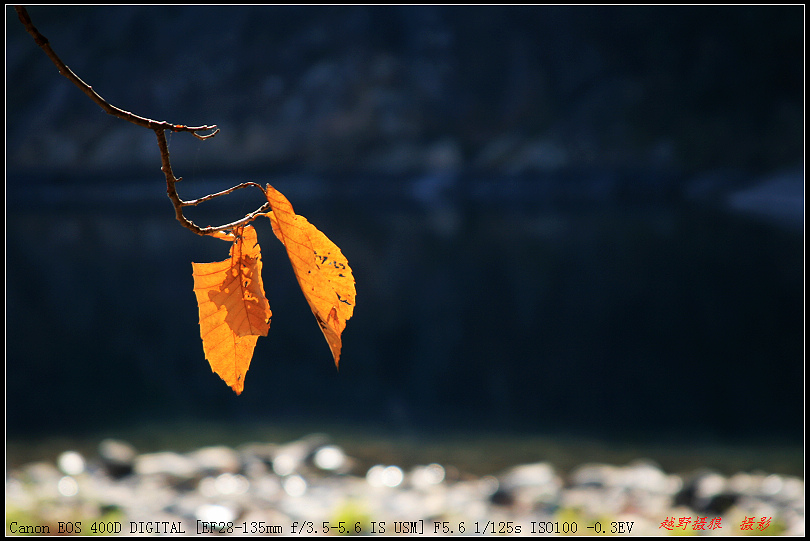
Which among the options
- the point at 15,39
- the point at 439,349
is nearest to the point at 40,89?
the point at 15,39

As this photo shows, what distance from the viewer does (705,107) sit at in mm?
17656

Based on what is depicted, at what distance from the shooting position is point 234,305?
0.42 meters

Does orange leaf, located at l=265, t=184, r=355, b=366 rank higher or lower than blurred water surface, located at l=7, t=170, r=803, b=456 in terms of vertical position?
lower

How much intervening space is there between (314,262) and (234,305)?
0.19ft

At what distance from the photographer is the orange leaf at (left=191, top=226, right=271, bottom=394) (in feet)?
1.37

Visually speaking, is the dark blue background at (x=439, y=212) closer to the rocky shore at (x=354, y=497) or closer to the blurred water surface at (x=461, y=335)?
the blurred water surface at (x=461, y=335)

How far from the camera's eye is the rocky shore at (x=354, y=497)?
8.86ft

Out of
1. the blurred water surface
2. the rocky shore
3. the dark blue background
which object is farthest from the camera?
the dark blue background

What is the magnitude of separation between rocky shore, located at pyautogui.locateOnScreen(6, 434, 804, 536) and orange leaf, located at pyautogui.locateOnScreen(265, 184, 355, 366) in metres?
2.38

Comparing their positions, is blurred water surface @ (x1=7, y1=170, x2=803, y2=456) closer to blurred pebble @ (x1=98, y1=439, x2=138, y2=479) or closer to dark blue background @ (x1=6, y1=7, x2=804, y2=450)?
dark blue background @ (x1=6, y1=7, x2=804, y2=450)

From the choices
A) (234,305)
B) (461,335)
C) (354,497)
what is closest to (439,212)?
(461,335)

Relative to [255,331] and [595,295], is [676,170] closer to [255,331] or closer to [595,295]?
[595,295]

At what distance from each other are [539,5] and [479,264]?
11983 millimetres

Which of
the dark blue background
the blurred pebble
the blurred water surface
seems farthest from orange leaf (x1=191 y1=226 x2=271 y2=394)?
the dark blue background
